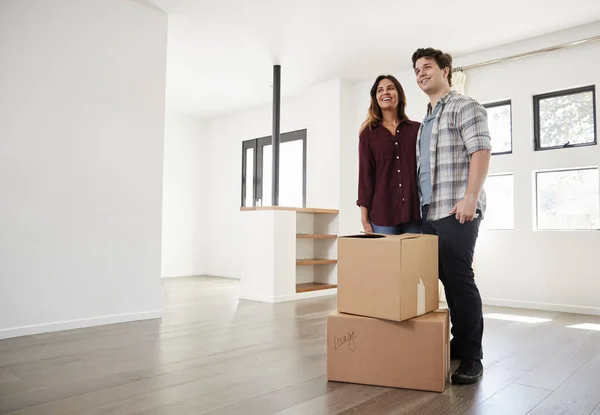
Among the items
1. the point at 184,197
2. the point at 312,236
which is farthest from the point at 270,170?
the point at 312,236

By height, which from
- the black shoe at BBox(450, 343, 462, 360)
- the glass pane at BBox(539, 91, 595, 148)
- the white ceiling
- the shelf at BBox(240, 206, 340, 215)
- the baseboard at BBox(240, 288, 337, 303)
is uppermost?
the white ceiling

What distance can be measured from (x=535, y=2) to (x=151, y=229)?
3.34 metres

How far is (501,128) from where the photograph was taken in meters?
4.49

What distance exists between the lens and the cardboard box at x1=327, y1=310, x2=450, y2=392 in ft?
5.80

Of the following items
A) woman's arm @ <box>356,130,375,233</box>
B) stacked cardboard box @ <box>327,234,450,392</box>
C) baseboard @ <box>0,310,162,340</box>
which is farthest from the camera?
baseboard @ <box>0,310,162,340</box>

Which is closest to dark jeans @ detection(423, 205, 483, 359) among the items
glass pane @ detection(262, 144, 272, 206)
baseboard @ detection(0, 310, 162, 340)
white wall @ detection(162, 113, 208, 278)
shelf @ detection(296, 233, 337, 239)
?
baseboard @ detection(0, 310, 162, 340)

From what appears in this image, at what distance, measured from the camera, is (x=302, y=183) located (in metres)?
6.29

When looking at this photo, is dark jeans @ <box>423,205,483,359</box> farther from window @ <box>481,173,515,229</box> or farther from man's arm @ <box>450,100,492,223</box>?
window @ <box>481,173,515,229</box>

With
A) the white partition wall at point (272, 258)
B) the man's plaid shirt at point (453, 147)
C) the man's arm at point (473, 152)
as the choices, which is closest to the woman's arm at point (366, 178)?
the man's plaid shirt at point (453, 147)

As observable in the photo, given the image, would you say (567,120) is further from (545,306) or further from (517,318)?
(517,318)

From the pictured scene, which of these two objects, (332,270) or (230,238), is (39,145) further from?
(230,238)

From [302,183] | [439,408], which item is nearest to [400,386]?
[439,408]

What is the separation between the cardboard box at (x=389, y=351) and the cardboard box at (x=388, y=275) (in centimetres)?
5

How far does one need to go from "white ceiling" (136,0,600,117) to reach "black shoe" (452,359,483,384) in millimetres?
2772
